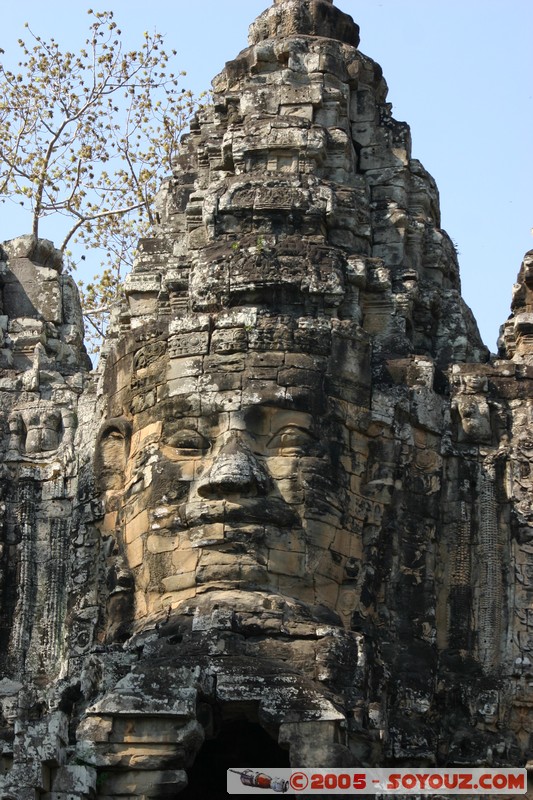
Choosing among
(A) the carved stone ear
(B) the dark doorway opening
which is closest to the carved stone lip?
(A) the carved stone ear

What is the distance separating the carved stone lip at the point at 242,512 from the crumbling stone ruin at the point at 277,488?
0.03m

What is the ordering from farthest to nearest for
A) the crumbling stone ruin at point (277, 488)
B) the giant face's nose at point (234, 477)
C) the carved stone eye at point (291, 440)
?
the carved stone eye at point (291, 440) < the giant face's nose at point (234, 477) < the crumbling stone ruin at point (277, 488)

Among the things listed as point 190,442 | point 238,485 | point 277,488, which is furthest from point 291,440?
point 190,442

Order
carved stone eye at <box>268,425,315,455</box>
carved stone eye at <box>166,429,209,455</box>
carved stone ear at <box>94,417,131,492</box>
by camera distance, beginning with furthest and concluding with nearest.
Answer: carved stone ear at <box>94,417,131,492</box>
carved stone eye at <box>166,429,209,455</box>
carved stone eye at <box>268,425,315,455</box>

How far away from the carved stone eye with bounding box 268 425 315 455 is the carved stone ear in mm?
1958

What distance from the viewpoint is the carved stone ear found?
29.1 meters

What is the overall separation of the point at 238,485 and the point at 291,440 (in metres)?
0.99

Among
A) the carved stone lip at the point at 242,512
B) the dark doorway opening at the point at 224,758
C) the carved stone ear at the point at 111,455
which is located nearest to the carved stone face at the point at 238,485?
the carved stone lip at the point at 242,512

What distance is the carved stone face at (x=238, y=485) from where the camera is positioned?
2741 centimetres

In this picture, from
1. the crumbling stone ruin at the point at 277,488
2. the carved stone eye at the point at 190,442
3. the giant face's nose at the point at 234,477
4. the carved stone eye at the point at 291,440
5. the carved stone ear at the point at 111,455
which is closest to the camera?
the crumbling stone ruin at the point at 277,488

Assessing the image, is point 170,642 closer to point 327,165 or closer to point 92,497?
point 92,497

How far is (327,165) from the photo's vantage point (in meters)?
30.4

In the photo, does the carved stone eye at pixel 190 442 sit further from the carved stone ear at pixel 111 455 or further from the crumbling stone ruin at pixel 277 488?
the carved stone ear at pixel 111 455

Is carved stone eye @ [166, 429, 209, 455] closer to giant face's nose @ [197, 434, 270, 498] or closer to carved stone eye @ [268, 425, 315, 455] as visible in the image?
giant face's nose @ [197, 434, 270, 498]
